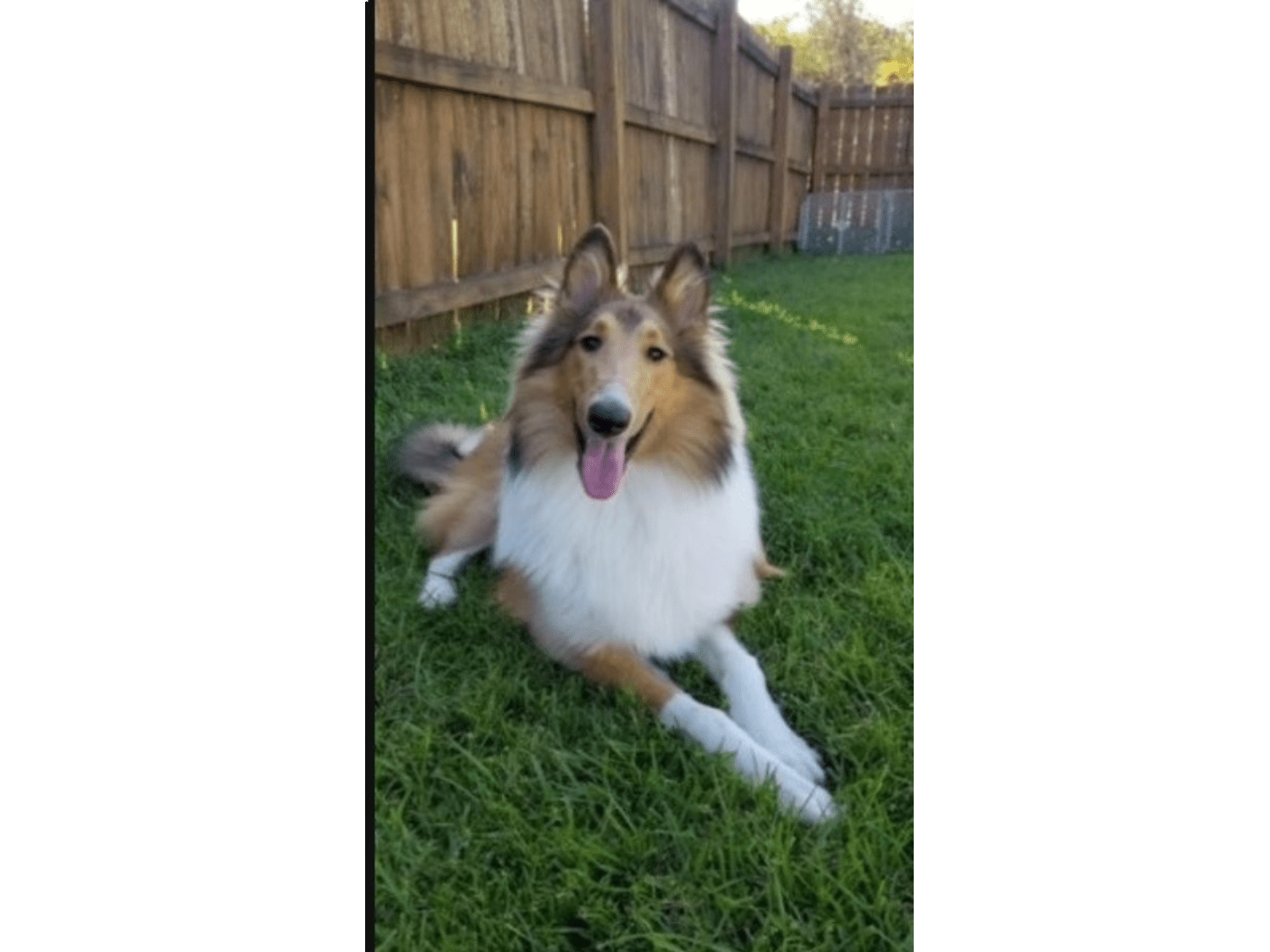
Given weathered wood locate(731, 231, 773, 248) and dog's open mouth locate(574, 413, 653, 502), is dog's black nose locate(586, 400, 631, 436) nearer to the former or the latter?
dog's open mouth locate(574, 413, 653, 502)

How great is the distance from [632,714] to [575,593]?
17.0 inches

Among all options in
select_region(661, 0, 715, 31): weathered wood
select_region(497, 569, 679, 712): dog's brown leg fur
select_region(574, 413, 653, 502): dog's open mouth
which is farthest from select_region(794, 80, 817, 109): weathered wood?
select_region(497, 569, 679, 712): dog's brown leg fur

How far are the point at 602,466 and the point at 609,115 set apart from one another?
898mm

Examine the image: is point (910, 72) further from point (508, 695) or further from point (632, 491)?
point (508, 695)

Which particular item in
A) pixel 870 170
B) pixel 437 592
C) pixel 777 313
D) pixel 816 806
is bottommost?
pixel 816 806

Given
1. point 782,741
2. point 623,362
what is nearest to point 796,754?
point 782,741

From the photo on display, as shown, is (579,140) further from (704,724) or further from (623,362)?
(704,724)

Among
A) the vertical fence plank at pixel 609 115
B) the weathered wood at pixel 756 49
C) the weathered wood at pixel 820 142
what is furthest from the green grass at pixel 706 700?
the weathered wood at pixel 756 49

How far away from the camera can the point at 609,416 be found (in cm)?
221

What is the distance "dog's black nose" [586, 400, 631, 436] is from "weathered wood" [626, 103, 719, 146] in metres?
0.78

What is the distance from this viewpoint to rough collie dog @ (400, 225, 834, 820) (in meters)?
2.27

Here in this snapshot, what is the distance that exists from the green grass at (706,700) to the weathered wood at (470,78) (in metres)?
0.57

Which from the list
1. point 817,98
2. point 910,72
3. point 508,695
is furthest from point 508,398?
point 910,72

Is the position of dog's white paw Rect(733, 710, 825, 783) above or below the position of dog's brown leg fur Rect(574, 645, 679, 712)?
below
